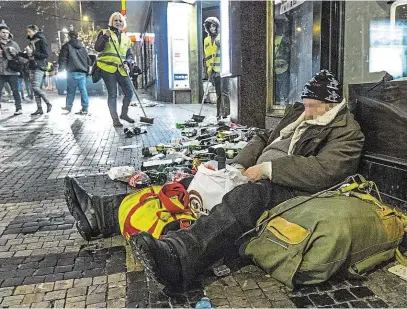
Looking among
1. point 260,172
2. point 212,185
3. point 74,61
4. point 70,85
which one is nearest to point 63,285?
point 212,185

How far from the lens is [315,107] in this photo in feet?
10.2

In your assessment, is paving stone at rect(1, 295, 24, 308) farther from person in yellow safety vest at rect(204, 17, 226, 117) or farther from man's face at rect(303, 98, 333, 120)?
person in yellow safety vest at rect(204, 17, 226, 117)

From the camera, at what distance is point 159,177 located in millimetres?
3744

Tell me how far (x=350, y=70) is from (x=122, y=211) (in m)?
2.68

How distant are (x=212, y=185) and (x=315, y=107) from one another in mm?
947

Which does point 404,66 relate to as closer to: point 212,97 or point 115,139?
point 115,139

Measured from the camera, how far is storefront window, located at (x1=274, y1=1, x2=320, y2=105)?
6.11 metres

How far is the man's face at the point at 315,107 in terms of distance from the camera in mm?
3066

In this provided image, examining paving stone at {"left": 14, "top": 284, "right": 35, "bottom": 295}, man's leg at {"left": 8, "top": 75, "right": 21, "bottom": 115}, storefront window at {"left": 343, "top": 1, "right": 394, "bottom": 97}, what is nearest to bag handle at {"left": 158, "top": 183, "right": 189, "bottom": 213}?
paving stone at {"left": 14, "top": 284, "right": 35, "bottom": 295}

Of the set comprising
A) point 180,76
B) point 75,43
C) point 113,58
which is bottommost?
point 180,76

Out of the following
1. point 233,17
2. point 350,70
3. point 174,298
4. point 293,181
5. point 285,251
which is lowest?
point 174,298

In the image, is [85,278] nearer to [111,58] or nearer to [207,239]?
[207,239]

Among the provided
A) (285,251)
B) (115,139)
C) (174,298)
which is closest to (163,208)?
(174,298)

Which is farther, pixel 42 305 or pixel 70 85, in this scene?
pixel 70 85
